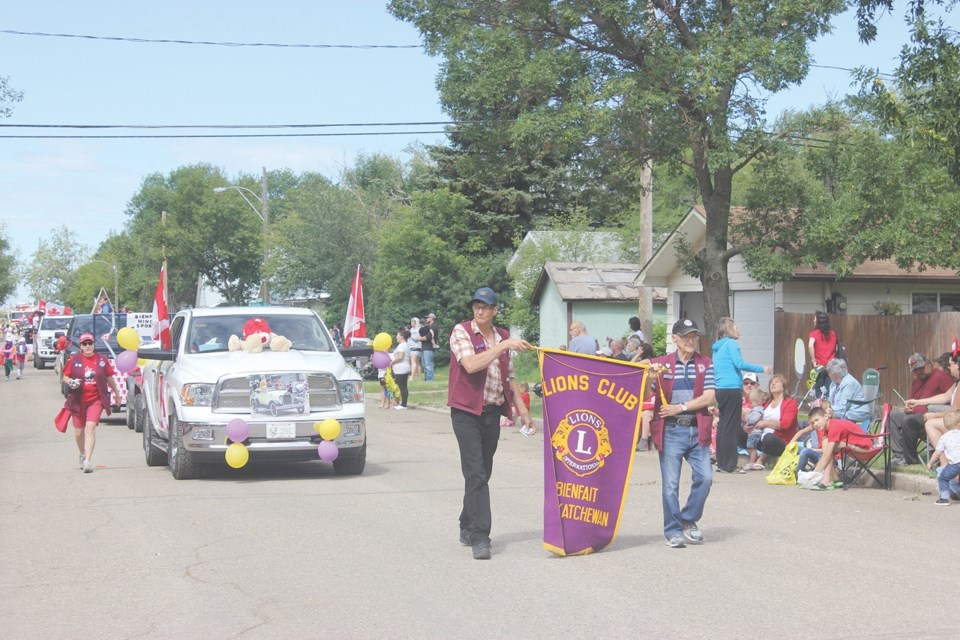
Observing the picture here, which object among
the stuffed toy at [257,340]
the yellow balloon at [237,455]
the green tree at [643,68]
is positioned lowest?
Result: the yellow balloon at [237,455]

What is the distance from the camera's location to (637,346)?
17.5m

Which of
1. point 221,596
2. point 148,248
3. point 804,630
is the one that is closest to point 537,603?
point 804,630

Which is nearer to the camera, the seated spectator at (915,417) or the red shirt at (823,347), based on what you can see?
the seated spectator at (915,417)

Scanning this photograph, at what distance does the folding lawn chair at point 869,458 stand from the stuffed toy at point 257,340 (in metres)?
6.68

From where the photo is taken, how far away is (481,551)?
27.5ft

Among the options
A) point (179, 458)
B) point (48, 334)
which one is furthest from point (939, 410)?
point (48, 334)

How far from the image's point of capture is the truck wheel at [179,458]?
1283 centimetres

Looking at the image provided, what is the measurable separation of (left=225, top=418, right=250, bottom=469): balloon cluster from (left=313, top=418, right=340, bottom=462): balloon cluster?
2.67 ft

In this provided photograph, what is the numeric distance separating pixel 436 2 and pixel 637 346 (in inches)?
275

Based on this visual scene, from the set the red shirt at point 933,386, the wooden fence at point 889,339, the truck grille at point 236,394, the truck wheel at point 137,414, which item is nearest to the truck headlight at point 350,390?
the truck grille at point 236,394

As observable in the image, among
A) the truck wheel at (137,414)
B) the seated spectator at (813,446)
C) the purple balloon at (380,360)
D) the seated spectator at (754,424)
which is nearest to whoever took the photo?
the seated spectator at (813,446)

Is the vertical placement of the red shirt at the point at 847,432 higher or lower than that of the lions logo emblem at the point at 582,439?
lower

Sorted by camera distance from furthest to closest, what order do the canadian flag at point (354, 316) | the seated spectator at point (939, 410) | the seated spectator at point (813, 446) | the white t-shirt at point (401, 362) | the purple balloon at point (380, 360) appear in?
1. the white t-shirt at point (401, 362)
2. the canadian flag at point (354, 316)
3. the purple balloon at point (380, 360)
4. the seated spectator at point (813, 446)
5. the seated spectator at point (939, 410)

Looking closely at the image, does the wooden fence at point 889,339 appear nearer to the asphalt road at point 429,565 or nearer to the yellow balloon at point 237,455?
the asphalt road at point 429,565
